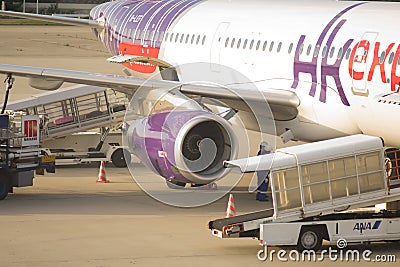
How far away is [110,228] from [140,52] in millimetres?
10643

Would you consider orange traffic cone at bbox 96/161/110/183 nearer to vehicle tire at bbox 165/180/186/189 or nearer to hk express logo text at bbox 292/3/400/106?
vehicle tire at bbox 165/180/186/189

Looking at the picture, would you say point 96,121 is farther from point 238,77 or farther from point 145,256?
point 145,256

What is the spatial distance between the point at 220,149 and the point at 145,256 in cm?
359

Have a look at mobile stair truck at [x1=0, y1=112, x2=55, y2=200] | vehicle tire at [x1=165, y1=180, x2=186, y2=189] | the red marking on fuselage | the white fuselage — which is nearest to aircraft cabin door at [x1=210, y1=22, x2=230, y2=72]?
the white fuselage

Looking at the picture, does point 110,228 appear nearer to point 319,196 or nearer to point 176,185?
point 319,196

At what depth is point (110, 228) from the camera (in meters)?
16.9

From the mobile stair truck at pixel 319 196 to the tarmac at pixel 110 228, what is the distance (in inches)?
15.2

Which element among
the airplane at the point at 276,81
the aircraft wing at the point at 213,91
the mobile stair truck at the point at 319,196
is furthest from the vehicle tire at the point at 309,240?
the aircraft wing at the point at 213,91

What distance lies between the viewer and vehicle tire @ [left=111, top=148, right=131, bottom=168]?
77.9 ft

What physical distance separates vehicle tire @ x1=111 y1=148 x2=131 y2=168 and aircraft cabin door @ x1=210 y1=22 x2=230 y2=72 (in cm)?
294

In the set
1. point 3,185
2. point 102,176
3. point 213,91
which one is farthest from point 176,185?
point 3,185

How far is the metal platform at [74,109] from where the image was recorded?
2362cm

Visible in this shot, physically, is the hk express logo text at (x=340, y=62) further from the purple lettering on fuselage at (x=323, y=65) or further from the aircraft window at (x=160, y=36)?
the aircraft window at (x=160, y=36)

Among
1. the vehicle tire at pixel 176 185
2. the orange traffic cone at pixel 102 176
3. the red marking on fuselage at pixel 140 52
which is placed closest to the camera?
the vehicle tire at pixel 176 185
